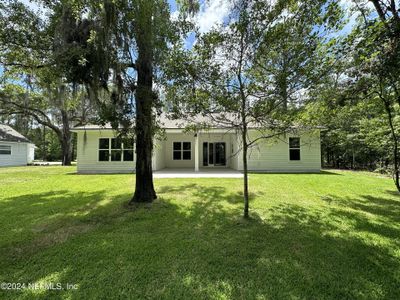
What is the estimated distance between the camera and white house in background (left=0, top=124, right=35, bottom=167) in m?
18.1

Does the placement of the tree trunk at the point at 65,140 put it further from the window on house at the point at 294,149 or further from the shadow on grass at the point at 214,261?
the window on house at the point at 294,149

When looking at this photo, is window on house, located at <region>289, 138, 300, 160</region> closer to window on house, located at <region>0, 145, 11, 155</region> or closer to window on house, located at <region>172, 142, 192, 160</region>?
window on house, located at <region>172, 142, 192, 160</region>

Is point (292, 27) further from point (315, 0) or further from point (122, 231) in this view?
point (122, 231)

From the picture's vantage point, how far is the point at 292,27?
3584 mm

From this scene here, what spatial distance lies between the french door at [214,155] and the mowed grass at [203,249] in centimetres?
972

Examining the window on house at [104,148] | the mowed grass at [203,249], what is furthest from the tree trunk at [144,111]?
the window on house at [104,148]

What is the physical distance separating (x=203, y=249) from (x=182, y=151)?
1250 cm

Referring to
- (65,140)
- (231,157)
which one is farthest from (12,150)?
(231,157)

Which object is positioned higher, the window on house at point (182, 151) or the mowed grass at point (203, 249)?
the window on house at point (182, 151)

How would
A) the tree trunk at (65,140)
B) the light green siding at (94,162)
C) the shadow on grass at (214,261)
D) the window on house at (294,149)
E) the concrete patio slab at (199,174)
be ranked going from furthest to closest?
the tree trunk at (65,140) → the light green siding at (94,162) → the window on house at (294,149) → the concrete patio slab at (199,174) → the shadow on grass at (214,261)

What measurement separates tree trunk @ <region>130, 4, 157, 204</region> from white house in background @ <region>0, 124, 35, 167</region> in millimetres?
19999

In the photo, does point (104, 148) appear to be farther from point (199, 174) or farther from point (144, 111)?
point (144, 111)

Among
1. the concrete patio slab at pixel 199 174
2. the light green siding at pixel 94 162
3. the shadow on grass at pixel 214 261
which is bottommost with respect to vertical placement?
the shadow on grass at pixel 214 261

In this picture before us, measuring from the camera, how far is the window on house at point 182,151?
1523cm
